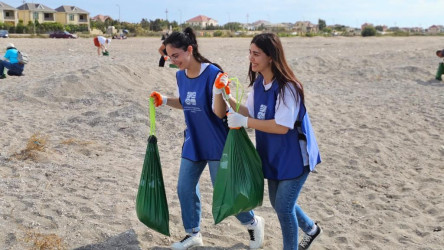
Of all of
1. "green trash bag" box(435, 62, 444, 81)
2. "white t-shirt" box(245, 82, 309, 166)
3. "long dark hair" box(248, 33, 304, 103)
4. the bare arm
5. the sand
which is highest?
"long dark hair" box(248, 33, 304, 103)

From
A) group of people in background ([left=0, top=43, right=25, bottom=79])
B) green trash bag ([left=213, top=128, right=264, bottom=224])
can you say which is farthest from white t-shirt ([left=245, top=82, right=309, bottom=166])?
group of people in background ([left=0, top=43, right=25, bottom=79])

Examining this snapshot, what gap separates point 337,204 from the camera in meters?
5.07

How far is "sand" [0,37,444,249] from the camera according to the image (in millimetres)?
4207

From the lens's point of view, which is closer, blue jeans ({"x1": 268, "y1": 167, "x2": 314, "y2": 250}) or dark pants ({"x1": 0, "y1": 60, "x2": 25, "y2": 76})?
blue jeans ({"x1": 268, "y1": 167, "x2": 314, "y2": 250})

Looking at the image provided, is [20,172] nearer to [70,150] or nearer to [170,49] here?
[70,150]

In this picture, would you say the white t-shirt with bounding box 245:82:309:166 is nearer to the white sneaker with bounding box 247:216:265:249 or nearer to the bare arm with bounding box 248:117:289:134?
the bare arm with bounding box 248:117:289:134

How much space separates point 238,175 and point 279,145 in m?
0.31

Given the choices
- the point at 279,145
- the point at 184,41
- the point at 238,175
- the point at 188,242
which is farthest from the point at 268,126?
the point at 188,242

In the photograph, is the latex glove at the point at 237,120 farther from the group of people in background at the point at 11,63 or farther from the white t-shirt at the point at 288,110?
the group of people in background at the point at 11,63

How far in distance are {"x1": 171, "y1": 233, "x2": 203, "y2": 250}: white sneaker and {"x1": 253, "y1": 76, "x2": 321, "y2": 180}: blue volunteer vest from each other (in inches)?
33.1

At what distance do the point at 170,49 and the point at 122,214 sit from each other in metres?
1.69

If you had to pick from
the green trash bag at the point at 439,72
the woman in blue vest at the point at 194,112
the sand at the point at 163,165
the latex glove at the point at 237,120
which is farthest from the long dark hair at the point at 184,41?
the green trash bag at the point at 439,72

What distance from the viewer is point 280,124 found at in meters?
3.08

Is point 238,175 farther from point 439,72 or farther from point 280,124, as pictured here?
point 439,72
